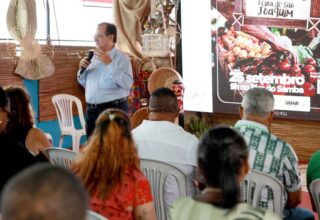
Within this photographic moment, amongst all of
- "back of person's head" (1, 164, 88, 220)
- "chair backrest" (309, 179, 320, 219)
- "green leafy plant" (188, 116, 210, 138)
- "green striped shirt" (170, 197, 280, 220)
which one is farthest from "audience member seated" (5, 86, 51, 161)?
"green leafy plant" (188, 116, 210, 138)

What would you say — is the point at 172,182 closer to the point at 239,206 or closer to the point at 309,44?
the point at 239,206

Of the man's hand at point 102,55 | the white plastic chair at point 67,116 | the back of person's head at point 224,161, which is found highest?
the man's hand at point 102,55

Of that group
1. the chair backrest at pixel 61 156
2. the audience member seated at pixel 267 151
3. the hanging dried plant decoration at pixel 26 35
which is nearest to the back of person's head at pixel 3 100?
the chair backrest at pixel 61 156

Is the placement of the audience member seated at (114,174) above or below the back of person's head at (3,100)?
below

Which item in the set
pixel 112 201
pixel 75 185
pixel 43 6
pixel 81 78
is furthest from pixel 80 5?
pixel 75 185

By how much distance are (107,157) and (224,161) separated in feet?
1.97

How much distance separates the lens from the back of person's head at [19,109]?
290 centimetres

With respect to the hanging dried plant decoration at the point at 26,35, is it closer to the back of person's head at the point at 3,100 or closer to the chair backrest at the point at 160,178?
the back of person's head at the point at 3,100

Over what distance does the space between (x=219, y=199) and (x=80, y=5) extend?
18.2ft

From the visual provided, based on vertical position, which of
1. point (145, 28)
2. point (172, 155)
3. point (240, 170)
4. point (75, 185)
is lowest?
point (172, 155)

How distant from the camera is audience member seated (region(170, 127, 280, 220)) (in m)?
1.59

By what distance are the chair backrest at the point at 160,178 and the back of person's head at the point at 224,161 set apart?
940 mm

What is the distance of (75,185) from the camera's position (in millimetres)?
1083

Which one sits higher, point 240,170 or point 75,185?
point 75,185
